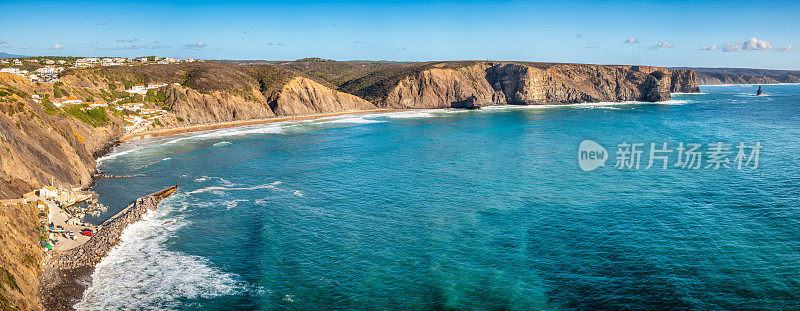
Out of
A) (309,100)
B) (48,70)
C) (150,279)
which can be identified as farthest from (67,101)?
(150,279)

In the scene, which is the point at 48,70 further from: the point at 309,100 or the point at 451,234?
the point at 451,234

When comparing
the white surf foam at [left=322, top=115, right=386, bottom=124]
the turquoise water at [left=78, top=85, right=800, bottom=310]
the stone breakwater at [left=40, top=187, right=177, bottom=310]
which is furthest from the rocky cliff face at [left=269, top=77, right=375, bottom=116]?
the stone breakwater at [left=40, top=187, right=177, bottom=310]

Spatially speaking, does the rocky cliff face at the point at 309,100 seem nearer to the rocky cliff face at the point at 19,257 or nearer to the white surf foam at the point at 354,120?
the white surf foam at the point at 354,120

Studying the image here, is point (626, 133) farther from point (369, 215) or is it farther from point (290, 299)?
point (290, 299)

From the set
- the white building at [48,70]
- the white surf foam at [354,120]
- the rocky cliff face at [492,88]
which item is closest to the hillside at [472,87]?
the rocky cliff face at [492,88]

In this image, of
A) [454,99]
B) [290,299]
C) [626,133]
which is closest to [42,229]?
[290,299]

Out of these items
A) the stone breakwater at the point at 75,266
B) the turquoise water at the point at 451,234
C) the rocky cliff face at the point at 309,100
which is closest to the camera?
the turquoise water at the point at 451,234
